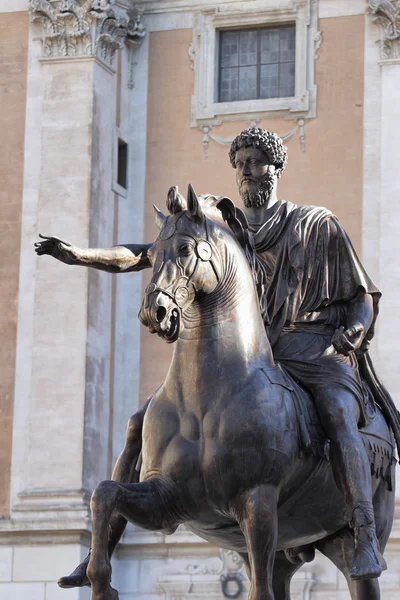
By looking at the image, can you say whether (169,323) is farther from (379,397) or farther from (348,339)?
(379,397)

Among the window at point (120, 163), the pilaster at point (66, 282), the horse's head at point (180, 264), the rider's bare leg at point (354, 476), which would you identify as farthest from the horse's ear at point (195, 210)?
the window at point (120, 163)

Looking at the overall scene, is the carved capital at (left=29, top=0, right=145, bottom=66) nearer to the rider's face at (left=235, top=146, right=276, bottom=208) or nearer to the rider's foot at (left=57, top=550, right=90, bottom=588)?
the rider's face at (left=235, top=146, right=276, bottom=208)

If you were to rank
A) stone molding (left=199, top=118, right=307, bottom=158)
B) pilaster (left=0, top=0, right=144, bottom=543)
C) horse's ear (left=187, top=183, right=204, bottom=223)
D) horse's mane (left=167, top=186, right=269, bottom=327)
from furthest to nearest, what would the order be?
stone molding (left=199, top=118, right=307, bottom=158)
pilaster (left=0, top=0, right=144, bottom=543)
horse's mane (left=167, top=186, right=269, bottom=327)
horse's ear (left=187, top=183, right=204, bottom=223)

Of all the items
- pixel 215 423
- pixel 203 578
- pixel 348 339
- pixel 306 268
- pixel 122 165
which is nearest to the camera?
pixel 215 423

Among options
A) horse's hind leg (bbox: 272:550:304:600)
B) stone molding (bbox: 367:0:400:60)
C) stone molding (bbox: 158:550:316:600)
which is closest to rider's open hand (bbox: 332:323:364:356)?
horse's hind leg (bbox: 272:550:304:600)

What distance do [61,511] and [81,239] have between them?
10.6 feet

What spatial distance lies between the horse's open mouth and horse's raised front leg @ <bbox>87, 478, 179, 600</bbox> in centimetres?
66

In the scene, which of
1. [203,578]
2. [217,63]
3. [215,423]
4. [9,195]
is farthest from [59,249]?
[217,63]

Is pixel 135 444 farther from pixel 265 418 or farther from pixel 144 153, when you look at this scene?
pixel 144 153

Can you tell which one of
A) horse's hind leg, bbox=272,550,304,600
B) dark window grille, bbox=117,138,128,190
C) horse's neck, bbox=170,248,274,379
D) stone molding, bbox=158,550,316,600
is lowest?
stone molding, bbox=158,550,316,600

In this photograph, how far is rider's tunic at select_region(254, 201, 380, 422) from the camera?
7.92 metres

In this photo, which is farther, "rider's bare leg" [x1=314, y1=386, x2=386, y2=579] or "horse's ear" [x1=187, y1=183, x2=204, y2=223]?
"rider's bare leg" [x1=314, y1=386, x2=386, y2=579]

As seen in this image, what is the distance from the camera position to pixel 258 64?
2162 cm

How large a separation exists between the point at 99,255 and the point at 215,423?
0.89 metres
